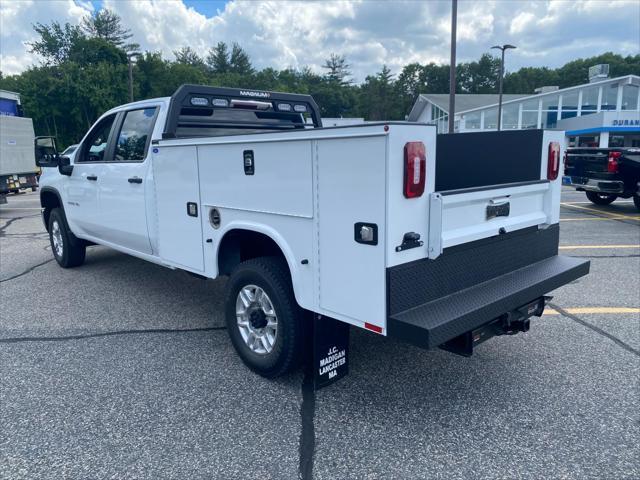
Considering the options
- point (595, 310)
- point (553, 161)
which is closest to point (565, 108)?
point (595, 310)

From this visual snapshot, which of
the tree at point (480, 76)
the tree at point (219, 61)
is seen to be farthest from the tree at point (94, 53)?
the tree at point (480, 76)

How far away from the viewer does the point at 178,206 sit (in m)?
4.27

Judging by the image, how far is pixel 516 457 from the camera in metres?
2.78

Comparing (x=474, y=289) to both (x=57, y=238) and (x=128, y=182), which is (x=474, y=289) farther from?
(x=57, y=238)

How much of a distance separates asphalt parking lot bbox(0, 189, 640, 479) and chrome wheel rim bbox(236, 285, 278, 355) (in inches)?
10.4

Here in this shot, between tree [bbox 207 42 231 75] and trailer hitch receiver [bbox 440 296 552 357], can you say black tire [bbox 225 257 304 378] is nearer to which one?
trailer hitch receiver [bbox 440 296 552 357]

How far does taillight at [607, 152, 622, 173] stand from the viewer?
11.2m

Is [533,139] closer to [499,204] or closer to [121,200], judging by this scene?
[499,204]

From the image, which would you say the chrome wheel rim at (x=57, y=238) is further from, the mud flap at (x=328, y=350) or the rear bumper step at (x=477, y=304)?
the rear bumper step at (x=477, y=304)

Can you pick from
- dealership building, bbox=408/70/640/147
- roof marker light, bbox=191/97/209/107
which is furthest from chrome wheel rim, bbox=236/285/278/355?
dealership building, bbox=408/70/640/147

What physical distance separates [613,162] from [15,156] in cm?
1543

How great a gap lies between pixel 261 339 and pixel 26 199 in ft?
55.9

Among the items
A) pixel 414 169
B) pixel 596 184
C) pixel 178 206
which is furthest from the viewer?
pixel 596 184

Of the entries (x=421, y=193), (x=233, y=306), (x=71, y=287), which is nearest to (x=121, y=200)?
(x=71, y=287)
